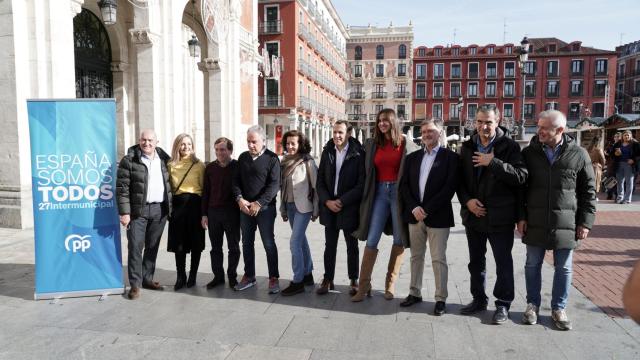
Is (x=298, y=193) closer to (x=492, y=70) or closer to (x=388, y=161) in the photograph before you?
(x=388, y=161)

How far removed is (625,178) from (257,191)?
10.7m

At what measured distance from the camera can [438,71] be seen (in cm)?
5978

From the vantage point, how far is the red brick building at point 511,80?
56094mm

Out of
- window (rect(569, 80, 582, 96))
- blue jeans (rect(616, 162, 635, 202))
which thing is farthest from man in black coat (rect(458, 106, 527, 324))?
window (rect(569, 80, 582, 96))

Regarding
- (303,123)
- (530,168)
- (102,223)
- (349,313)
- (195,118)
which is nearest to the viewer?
(530,168)

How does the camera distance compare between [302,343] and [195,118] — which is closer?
[302,343]

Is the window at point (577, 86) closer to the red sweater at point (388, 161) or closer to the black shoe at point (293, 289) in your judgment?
the red sweater at point (388, 161)

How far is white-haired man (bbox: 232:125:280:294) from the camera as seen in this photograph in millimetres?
4527

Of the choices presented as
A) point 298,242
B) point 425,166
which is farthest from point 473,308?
point 298,242

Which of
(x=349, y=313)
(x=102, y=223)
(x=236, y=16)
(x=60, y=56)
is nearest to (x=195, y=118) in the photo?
(x=236, y=16)

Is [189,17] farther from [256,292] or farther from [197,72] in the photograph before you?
[256,292]

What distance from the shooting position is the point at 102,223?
4383mm

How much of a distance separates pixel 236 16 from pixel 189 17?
1.64 meters

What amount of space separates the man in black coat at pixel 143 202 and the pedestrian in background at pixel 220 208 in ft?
1.37
